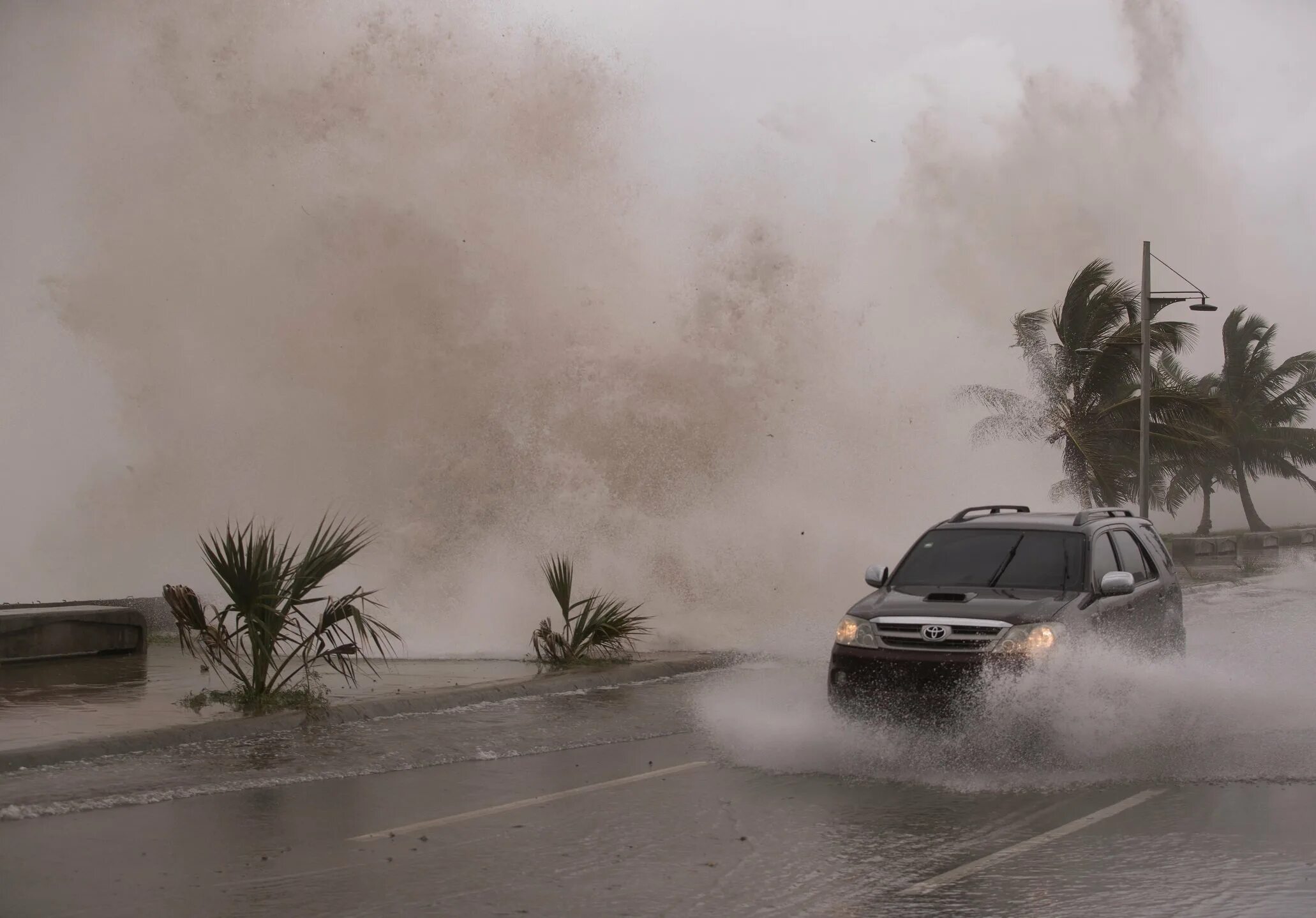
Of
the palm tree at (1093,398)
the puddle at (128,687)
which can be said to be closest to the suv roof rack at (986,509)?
the puddle at (128,687)

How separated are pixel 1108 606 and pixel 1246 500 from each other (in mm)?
57443

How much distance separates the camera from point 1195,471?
57281 millimetres

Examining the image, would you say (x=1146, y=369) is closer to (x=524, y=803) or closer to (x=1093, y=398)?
(x=1093, y=398)

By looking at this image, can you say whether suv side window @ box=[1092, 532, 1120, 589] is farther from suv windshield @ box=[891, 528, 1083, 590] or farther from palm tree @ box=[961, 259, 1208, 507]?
palm tree @ box=[961, 259, 1208, 507]

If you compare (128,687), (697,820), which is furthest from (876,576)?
(128,687)

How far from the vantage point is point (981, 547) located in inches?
422

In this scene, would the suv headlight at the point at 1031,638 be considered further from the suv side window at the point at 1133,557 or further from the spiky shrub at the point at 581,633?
the spiky shrub at the point at 581,633

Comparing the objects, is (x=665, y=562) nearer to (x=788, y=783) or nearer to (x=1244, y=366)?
(x=788, y=783)

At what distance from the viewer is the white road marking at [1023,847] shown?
6309 mm

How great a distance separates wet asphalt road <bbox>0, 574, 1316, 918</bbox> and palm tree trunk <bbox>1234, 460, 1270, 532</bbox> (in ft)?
173

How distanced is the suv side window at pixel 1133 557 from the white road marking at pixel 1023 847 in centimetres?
295

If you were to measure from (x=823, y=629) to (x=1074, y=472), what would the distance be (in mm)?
19032

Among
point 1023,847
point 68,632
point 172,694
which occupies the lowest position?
point 1023,847

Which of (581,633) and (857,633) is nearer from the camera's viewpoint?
(857,633)
